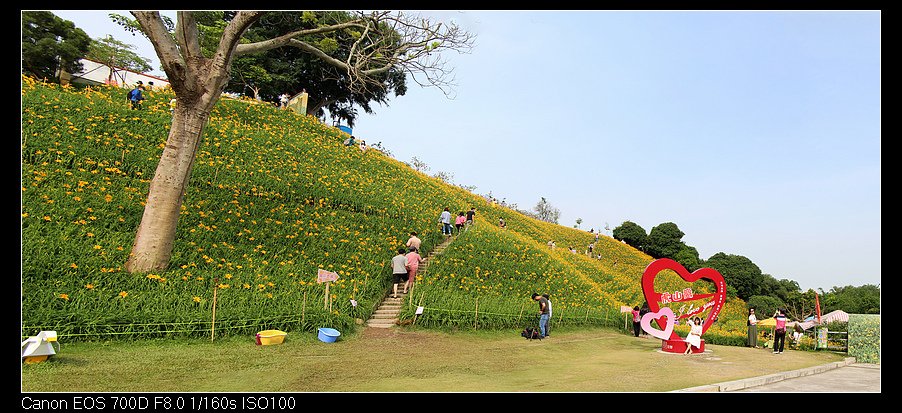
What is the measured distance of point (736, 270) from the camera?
1807 inches

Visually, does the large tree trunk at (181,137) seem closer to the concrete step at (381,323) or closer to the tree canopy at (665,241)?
the concrete step at (381,323)

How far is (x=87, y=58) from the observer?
39344 mm

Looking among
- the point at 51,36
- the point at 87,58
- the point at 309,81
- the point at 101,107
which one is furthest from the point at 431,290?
the point at 87,58

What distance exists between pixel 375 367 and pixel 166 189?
609 cm

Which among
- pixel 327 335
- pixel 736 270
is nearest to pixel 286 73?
pixel 327 335

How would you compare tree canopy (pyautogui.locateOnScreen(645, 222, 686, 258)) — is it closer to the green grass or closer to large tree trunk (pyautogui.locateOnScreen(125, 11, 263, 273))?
the green grass

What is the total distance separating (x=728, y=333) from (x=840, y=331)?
2934 millimetres

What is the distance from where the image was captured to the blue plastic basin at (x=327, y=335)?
34.3 feet

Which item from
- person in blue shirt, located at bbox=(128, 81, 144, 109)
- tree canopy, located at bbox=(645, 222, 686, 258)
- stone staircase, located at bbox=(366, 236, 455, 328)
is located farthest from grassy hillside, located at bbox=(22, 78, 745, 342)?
tree canopy, located at bbox=(645, 222, 686, 258)

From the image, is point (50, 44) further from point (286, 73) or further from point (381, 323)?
point (381, 323)

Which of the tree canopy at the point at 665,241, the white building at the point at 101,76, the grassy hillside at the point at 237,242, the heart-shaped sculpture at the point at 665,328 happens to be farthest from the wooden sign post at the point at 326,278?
the tree canopy at the point at 665,241

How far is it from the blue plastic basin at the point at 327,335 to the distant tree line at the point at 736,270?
36879mm

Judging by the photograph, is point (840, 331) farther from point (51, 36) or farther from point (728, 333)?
point (51, 36)
